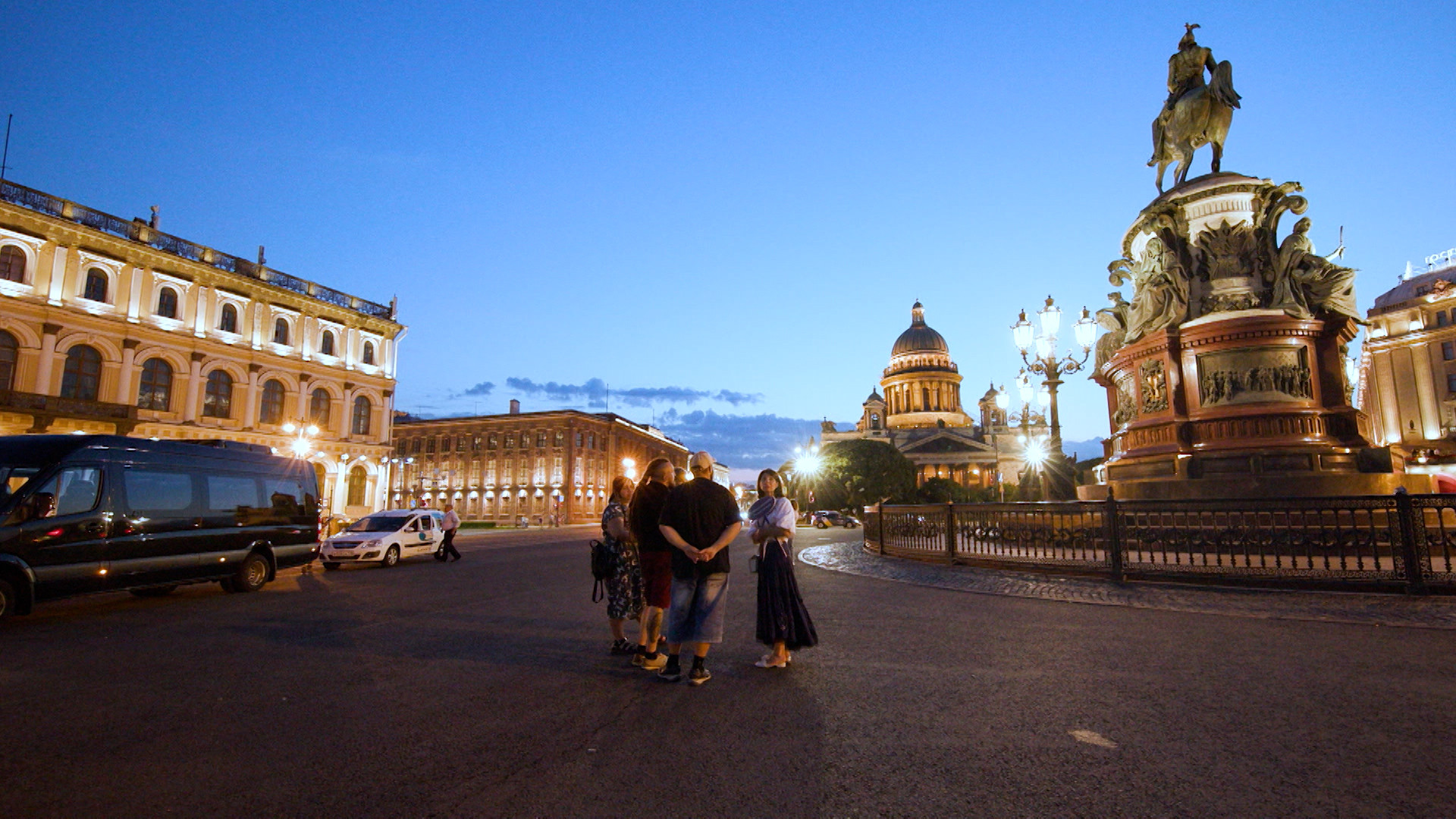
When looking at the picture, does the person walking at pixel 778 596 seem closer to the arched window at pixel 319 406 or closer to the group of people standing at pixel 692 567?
the group of people standing at pixel 692 567

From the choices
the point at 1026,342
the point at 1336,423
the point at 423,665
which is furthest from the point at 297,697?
the point at 1026,342

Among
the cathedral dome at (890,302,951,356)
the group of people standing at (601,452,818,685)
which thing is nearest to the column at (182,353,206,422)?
the group of people standing at (601,452,818,685)

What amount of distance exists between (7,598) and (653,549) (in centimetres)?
794

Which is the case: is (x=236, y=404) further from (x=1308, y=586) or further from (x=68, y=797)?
(x=1308, y=586)

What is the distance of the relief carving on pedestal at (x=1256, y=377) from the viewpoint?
536 inches

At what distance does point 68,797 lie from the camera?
3.23 m

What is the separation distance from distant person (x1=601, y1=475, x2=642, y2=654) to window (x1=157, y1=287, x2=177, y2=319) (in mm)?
41240

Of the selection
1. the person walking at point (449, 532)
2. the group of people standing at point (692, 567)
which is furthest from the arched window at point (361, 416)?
A: the group of people standing at point (692, 567)

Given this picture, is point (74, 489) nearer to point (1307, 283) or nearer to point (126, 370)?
point (1307, 283)

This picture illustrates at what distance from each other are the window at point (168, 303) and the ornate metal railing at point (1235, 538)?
40.9 m

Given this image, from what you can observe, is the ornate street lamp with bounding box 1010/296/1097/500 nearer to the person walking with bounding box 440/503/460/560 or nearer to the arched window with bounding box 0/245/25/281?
the person walking with bounding box 440/503/460/560

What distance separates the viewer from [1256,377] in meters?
13.8

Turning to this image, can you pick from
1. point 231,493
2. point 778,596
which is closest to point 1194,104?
point 778,596

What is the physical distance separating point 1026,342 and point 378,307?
4420 cm
